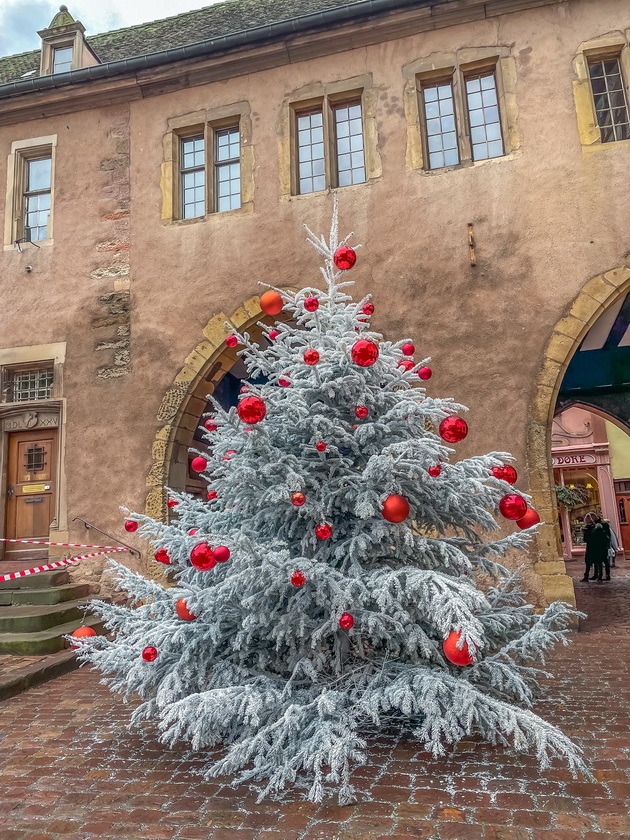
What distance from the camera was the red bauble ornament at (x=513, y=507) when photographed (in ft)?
10.8

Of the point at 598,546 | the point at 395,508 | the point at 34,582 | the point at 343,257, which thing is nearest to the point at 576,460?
the point at 598,546

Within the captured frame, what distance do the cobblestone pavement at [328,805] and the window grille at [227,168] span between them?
22.3 ft

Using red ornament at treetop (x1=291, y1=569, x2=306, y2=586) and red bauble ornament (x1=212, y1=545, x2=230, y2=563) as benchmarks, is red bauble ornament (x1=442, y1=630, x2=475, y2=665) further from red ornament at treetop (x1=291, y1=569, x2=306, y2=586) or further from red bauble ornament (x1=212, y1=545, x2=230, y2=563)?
red bauble ornament (x1=212, y1=545, x2=230, y2=563)

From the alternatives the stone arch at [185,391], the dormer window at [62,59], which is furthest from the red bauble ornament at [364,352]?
the dormer window at [62,59]

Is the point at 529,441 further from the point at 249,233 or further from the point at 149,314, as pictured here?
the point at 149,314

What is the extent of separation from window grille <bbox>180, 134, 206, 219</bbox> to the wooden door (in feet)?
11.9

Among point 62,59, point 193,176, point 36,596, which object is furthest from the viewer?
point 62,59

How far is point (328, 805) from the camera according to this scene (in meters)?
2.66

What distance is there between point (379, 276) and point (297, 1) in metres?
5.32

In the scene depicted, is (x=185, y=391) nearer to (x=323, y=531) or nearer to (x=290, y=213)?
(x=290, y=213)

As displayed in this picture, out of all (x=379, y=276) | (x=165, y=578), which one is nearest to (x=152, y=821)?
(x=165, y=578)

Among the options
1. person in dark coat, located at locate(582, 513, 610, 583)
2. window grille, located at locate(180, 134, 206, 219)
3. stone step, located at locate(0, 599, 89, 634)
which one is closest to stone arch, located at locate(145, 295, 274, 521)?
stone step, located at locate(0, 599, 89, 634)

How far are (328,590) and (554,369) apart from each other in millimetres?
4850

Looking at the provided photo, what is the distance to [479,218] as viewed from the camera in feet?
24.8
